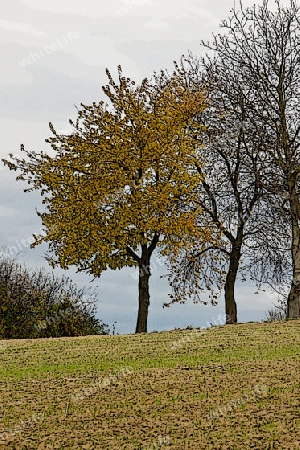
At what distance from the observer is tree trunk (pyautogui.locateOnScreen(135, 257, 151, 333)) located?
24203 millimetres

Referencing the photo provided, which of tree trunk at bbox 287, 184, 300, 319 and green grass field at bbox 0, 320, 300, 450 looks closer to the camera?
green grass field at bbox 0, 320, 300, 450

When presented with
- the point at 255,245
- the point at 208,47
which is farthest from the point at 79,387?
the point at 208,47

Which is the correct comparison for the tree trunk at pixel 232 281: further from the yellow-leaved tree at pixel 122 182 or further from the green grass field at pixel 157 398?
the green grass field at pixel 157 398

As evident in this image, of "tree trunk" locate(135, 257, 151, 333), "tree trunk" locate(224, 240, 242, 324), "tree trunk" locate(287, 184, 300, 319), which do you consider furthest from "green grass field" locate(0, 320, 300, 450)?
"tree trunk" locate(224, 240, 242, 324)

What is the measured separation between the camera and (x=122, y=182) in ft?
A: 77.6

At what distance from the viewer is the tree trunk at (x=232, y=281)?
26.1 metres

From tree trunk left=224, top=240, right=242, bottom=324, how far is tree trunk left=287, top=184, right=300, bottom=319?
2.84 metres

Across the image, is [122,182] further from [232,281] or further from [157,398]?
[157,398]

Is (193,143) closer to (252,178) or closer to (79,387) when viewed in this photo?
(252,178)

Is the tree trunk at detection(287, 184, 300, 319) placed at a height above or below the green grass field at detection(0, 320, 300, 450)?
above

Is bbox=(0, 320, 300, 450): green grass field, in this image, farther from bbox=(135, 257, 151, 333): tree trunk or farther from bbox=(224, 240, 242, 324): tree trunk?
bbox=(224, 240, 242, 324): tree trunk

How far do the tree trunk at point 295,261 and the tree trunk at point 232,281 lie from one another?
284cm

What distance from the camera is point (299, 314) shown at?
2356cm

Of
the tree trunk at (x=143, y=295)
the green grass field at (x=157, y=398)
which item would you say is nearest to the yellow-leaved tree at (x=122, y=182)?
the tree trunk at (x=143, y=295)
